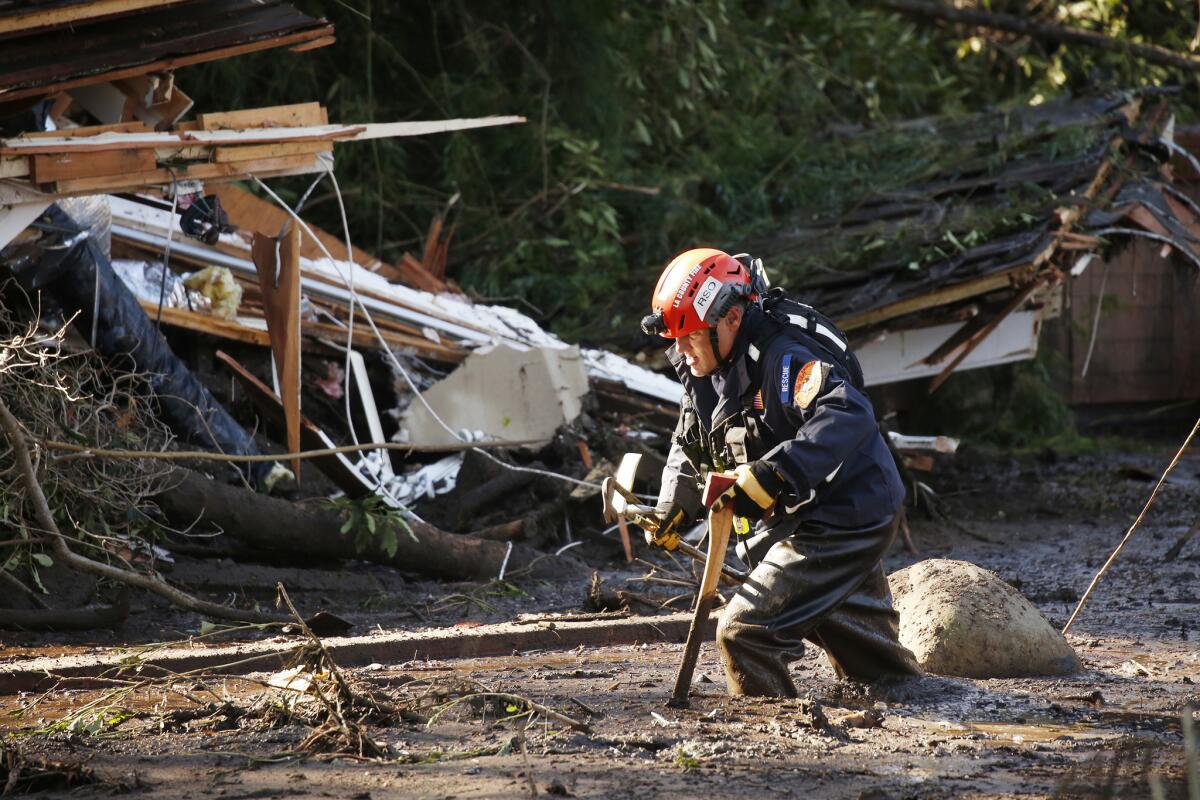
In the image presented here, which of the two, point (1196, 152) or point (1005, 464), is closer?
point (1005, 464)

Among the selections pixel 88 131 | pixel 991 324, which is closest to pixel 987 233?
pixel 991 324

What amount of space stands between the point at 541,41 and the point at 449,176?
1.73m

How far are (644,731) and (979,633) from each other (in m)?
1.67

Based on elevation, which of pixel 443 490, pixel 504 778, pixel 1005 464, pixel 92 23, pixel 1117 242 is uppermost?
pixel 92 23

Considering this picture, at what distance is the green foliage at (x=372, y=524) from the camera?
7266 millimetres

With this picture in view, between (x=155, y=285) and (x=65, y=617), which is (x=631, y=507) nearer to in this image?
(x=65, y=617)

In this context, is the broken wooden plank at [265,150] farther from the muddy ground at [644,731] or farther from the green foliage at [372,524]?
the muddy ground at [644,731]

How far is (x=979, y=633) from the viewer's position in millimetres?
5258

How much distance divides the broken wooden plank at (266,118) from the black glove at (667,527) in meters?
3.56

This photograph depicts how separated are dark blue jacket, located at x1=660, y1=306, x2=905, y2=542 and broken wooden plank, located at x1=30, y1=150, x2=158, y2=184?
10.7ft

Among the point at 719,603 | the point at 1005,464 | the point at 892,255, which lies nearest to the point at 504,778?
the point at 719,603

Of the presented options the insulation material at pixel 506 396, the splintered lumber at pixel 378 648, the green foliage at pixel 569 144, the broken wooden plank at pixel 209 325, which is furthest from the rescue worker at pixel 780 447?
the green foliage at pixel 569 144

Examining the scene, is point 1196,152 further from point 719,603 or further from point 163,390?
point 163,390

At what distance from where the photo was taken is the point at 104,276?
7375mm
